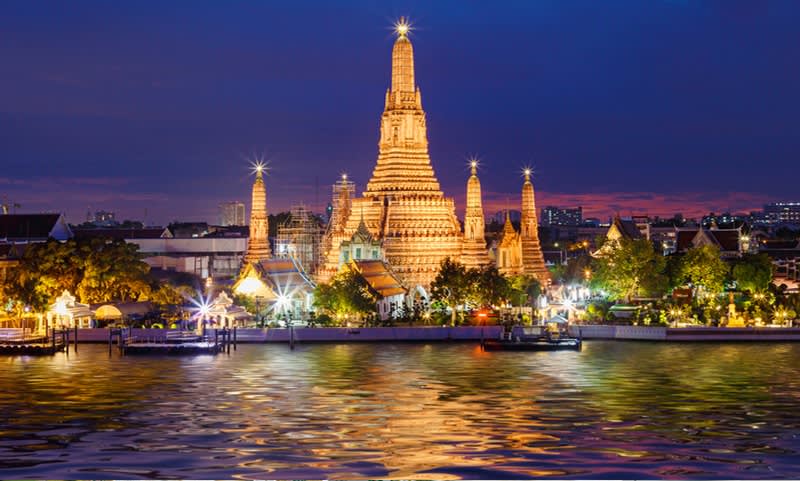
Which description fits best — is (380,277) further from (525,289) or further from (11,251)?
(11,251)

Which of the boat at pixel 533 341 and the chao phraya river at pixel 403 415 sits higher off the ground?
the boat at pixel 533 341

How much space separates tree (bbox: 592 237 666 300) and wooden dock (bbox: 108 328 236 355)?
92.8 feet

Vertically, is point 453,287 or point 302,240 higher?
point 302,240

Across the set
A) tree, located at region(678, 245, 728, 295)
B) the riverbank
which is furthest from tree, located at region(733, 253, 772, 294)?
the riverbank

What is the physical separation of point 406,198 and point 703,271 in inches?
894

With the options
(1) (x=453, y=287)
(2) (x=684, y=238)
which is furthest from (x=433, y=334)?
(2) (x=684, y=238)

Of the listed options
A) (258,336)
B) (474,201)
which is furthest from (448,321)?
(474,201)

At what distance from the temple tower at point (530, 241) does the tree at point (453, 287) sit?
22.4 metres

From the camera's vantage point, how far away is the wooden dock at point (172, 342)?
2847 inches

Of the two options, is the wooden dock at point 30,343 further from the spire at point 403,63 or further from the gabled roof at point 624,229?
the gabled roof at point 624,229

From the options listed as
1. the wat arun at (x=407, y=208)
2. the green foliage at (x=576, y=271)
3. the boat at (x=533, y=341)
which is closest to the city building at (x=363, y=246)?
the wat arun at (x=407, y=208)

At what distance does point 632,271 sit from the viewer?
3519 inches

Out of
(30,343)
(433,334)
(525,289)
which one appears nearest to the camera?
(30,343)

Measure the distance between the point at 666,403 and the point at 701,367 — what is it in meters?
14.2
